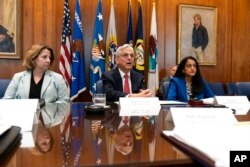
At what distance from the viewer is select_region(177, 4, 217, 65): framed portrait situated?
5.48 metres

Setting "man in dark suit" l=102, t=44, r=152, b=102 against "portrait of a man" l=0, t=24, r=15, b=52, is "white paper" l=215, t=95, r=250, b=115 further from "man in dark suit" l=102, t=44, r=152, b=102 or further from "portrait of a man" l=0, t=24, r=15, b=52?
"portrait of a man" l=0, t=24, r=15, b=52

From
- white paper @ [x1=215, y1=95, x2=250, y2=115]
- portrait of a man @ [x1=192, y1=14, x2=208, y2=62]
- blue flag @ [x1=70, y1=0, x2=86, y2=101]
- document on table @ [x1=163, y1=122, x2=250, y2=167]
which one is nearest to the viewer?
document on table @ [x1=163, y1=122, x2=250, y2=167]

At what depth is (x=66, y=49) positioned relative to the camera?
4.48 m

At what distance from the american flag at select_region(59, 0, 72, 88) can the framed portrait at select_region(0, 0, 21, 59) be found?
0.74m

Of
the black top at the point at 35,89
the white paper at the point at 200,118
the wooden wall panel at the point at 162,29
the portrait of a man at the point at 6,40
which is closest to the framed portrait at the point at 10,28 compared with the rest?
the portrait of a man at the point at 6,40

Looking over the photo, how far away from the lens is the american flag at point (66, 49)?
14.6 feet

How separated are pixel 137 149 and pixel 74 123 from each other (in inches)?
22.8

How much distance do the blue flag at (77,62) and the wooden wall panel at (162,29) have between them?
0.75ft

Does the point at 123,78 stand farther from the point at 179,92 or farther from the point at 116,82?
the point at 179,92

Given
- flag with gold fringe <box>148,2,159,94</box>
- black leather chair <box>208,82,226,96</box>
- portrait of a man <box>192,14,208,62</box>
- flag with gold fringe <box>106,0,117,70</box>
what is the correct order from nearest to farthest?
flag with gold fringe <box>106,0,117,70</box> < flag with gold fringe <box>148,2,159,94</box> < black leather chair <box>208,82,226,96</box> < portrait of a man <box>192,14,208,62</box>

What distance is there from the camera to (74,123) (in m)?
1.35

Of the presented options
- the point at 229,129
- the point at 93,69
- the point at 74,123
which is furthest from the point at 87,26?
the point at 229,129

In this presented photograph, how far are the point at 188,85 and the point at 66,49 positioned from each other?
89.4 inches

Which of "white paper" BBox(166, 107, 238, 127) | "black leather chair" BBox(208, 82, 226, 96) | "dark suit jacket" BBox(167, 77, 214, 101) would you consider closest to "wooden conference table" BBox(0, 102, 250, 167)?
"white paper" BBox(166, 107, 238, 127)
